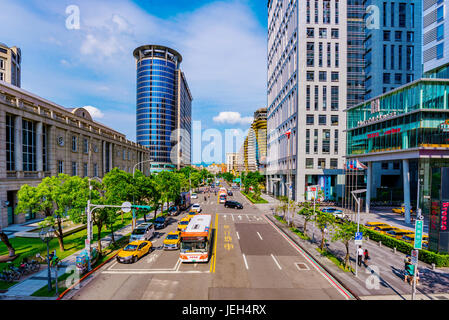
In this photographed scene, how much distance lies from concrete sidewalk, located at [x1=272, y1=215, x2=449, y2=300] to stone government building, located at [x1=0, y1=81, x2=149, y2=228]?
A: 39678mm

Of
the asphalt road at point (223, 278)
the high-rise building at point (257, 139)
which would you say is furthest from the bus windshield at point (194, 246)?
the high-rise building at point (257, 139)

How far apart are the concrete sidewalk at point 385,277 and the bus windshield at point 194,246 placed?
35.4 ft

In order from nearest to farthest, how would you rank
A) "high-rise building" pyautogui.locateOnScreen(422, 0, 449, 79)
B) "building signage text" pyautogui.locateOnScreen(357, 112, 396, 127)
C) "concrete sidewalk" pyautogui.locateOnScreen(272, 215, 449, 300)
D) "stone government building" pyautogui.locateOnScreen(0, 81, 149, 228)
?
"concrete sidewalk" pyautogui.locateOnScreen(272, 215, 449, 300), "stone government building" pyautogui.locateOnScreen(0, 81, 149, 228), "building signage text" pyautogui.locateOnScreen(357, 112, 396, 127), "high-rise building" pyautogui.locateOnScreen(422, 0, 449, 79)

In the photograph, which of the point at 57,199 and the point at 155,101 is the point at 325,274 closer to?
the point at 57,199

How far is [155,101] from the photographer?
132 m

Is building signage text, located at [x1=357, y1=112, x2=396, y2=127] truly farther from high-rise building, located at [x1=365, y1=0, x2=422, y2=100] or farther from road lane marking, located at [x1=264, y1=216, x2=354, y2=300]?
road lane marking, located at [x1=264, y1=216, x2=354, y2=300]

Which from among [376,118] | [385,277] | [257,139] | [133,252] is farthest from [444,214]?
[257,139]

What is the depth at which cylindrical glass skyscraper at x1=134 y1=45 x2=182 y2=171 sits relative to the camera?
433ft

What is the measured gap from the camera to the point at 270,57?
287 ft

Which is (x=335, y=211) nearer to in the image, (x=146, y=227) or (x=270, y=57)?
(x=146, y=227)

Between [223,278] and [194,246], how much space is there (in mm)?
4077

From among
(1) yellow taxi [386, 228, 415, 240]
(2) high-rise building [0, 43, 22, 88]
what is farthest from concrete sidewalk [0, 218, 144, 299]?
(2) high-rise building [0, 43, 22, 88]

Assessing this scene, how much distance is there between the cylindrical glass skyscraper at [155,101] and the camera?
131875 mm
